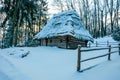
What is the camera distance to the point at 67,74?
973cm

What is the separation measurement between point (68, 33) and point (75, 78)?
1227 cm

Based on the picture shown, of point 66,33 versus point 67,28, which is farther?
point 67,28

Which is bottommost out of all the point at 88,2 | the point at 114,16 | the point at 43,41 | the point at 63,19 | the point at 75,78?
the point at 75,78

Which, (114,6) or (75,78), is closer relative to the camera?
(75,78)

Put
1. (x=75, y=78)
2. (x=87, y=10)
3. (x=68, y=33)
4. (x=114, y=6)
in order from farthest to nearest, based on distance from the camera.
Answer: (x=87, y=10) < (x=114, y=6) < (x=68, y=33) < (x=75, y=78)

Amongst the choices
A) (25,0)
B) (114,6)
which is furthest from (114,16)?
(25,0)

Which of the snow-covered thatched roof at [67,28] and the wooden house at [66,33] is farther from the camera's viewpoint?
the wooden house at [66,33]

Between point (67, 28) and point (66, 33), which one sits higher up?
point (67, 28)

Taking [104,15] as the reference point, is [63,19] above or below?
below

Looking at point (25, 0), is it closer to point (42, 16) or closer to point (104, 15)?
point (42, 16)

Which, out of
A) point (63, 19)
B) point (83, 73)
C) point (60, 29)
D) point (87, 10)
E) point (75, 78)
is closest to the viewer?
point (75, 78)

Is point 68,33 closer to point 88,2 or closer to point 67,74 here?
point 67,74

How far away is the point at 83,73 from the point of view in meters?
9.41

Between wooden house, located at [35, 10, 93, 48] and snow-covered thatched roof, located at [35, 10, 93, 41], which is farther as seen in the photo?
wooden house, located at [35, 10, 93, 48]
